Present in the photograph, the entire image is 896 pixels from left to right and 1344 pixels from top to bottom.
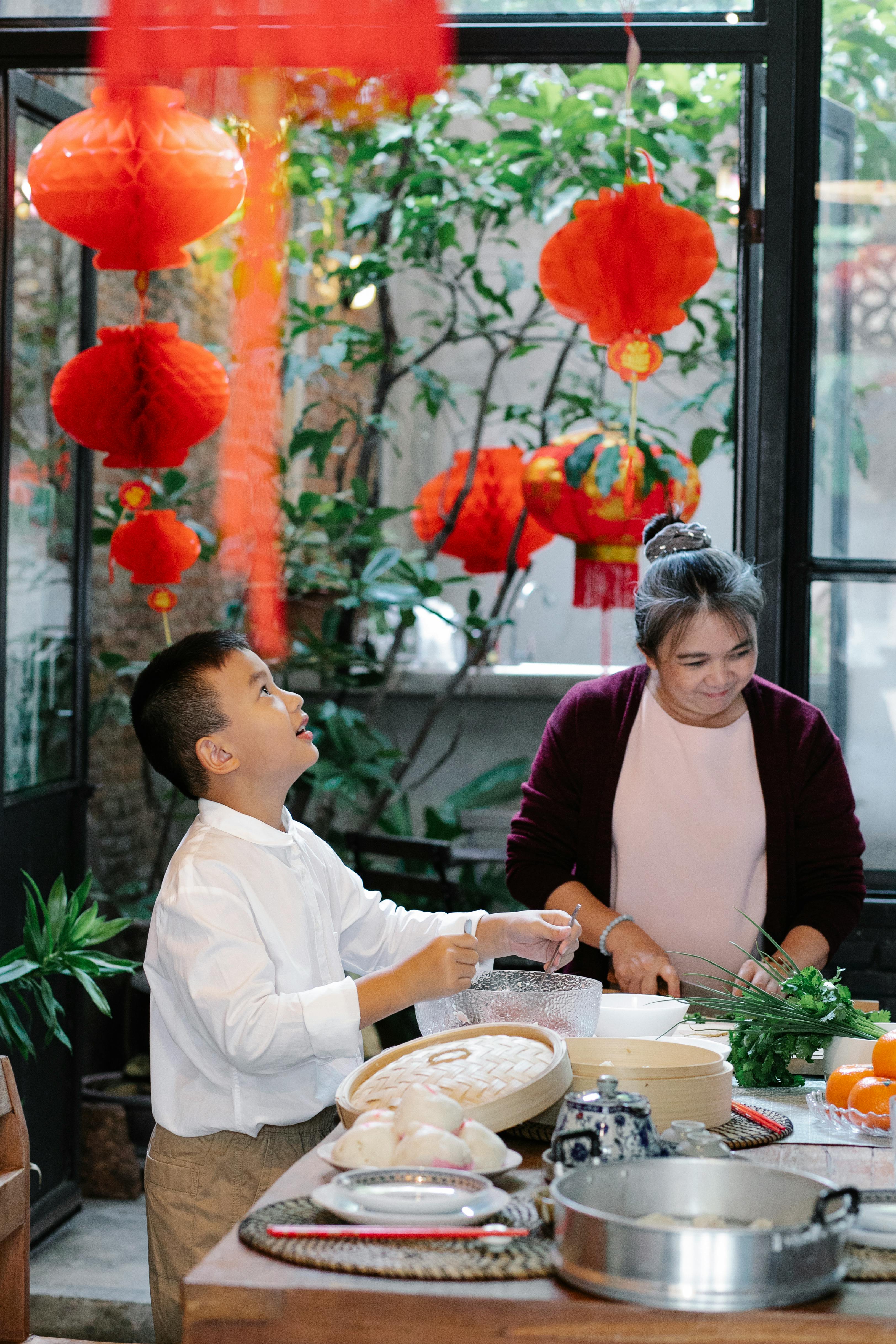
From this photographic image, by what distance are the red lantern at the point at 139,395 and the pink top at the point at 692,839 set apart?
3.33ft

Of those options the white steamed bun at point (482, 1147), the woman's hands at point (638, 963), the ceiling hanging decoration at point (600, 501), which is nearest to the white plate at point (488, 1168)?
the white steamed bun at point (482, 1147)

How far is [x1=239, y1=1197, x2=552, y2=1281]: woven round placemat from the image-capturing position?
3.18 ft

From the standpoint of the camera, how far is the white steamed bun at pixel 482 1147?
3.69 ft

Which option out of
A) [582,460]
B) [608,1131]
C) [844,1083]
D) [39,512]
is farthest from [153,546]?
[608,1131]

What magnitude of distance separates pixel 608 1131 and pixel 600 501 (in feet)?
6.56

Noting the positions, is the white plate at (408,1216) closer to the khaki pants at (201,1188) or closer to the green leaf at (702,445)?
the khaki pants at (201,1188)

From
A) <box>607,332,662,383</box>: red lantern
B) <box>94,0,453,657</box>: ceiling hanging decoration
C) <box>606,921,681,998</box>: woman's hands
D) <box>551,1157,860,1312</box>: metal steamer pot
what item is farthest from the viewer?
<box>94,0,453,657</box>: ceiling hanging decoration

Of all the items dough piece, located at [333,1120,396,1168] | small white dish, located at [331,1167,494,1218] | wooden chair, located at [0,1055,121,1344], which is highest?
dough piece, located at [333,1120,396,1168]

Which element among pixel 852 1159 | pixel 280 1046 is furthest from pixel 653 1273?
pixel 280 1046

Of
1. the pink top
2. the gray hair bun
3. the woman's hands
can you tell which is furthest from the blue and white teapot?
the gray hair bun

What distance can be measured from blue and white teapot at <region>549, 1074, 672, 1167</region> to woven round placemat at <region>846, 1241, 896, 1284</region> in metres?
0.16

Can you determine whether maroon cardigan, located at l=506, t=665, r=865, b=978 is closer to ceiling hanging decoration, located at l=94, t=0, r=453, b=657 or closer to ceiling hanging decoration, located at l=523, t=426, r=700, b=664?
ceiling hanging decoration, located at l=523, t=426, r=700, b=664

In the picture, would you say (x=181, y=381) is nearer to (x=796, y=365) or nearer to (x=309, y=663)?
(x=796, y=365)

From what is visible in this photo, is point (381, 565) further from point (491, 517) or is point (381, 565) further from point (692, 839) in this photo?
point (692, 839)
